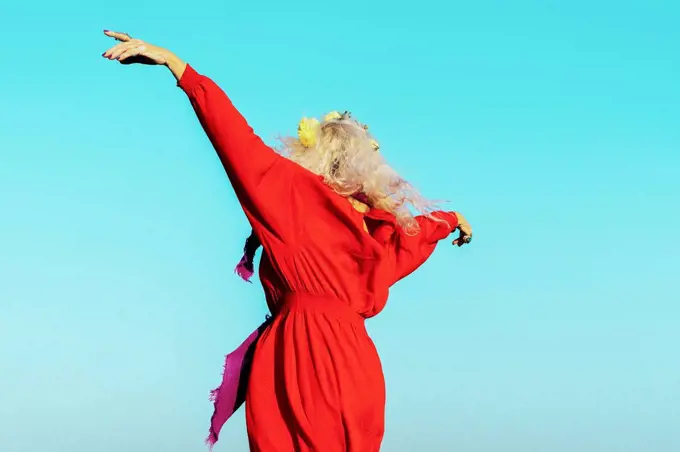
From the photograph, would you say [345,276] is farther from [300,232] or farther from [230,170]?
[230,170]

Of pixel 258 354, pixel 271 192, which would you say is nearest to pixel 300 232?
pixel 271 192

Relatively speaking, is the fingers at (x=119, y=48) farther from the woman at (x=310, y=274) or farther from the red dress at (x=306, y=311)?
the red dress at (x=306, y=311)

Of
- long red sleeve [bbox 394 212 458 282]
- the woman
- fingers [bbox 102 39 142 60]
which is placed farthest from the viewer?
long red sleeve [bbox 394 212 458 282]

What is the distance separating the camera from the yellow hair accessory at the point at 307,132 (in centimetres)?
612

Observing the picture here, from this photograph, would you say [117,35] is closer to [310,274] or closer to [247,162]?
[247,162]

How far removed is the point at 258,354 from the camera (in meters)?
5.94

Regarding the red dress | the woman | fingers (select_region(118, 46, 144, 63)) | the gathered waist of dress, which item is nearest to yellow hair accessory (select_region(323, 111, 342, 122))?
the woman

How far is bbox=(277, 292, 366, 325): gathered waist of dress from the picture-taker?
233 inches

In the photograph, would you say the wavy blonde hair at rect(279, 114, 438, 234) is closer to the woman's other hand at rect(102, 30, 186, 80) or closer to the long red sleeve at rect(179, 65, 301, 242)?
the long red sleeve at rect(179, 65, 301, 242)

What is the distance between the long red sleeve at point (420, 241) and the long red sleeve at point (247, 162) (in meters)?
0.81

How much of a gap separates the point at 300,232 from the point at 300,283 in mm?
239

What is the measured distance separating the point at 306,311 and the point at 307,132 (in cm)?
88

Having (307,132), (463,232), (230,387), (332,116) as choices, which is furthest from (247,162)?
(463,232)

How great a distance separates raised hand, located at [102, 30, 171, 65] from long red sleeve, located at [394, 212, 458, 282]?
1664mm
